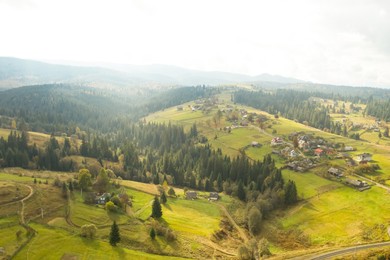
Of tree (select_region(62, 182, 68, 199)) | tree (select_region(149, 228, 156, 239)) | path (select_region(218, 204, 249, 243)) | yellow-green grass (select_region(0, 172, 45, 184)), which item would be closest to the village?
path (select_region(218, 204, 249, 243))

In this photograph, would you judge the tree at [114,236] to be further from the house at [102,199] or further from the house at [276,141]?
the house at [276,141]

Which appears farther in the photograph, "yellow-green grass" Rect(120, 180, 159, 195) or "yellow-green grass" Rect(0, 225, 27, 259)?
"yellow-green grass" Rect(120, 180, 159, 195)

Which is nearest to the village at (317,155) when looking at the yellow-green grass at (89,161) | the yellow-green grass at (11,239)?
the yellow-green grass at (11,239)

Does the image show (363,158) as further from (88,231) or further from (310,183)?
(88,231)

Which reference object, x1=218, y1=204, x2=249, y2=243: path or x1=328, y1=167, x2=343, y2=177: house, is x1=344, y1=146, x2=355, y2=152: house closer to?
x1=328, y1=167, x2=343, y2=177: house

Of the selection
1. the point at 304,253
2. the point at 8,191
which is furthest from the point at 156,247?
the point at 8,191

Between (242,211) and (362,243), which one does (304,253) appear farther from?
(242,211)
